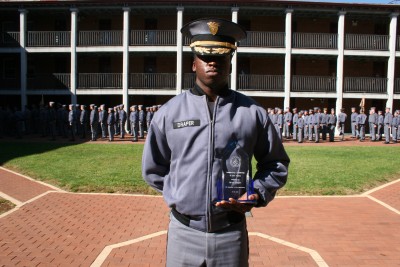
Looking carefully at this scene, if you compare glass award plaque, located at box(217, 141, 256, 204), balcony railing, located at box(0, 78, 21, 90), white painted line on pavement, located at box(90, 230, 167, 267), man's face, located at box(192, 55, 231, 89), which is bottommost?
white painted line on pavement, located at box(90, 230, 167, 267)

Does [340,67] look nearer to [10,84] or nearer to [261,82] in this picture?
[261,82]

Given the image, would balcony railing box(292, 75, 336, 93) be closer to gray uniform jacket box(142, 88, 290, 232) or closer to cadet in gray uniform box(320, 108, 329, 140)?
cadet in gray uniform box(320, 108, 329, 140)

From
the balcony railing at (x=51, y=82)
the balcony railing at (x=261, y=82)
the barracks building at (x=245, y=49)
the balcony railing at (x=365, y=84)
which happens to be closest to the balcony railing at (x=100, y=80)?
the barracks building at (x=245, y=49)

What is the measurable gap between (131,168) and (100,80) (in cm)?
1828

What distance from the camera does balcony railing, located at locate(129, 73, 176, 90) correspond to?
2856 centimetres

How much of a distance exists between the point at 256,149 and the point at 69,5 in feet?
93.1

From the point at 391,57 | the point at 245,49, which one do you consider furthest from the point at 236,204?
the point at 391,57

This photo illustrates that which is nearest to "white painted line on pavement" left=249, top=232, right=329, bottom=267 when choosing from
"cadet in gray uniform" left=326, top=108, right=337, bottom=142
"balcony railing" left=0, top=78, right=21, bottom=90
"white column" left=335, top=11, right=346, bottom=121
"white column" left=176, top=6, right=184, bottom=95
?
"cadet in gray uniform" left=326, top=108, right=337, bottom=142

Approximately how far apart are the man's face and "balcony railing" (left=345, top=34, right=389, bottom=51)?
28.3 m

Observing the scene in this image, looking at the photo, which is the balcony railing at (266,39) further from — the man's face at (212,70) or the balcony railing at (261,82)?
the man's face at (212,70)

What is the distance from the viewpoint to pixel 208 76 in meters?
2.52

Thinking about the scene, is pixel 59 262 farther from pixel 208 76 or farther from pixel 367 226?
pixel 367 226

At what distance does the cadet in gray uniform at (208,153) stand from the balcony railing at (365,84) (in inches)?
1099

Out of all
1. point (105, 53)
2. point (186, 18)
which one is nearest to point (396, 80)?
point (186, 18)
